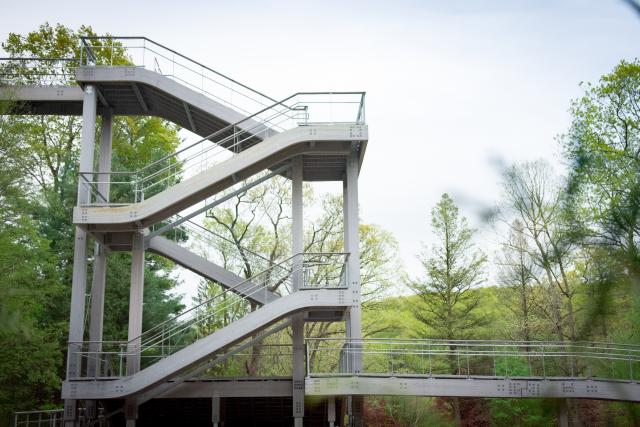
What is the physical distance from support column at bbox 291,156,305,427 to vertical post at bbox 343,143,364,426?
5.01 ft

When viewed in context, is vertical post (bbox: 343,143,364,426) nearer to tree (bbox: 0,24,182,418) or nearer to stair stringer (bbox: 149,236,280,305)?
stair stringer (bbox: 149,236,280,305)

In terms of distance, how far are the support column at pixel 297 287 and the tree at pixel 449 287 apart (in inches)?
641

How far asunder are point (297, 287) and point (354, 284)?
1.95m

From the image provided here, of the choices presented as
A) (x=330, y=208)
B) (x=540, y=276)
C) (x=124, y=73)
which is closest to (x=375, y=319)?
(x=330, y=208)

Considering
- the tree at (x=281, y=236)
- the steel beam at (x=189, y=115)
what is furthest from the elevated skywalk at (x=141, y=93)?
the tree at (x=281, y=236)

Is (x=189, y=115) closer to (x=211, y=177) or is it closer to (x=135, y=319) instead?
(x=211, y=177)

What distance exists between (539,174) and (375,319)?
40295mm

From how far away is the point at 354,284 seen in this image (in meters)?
21.2

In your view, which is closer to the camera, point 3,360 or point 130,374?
point 130,374

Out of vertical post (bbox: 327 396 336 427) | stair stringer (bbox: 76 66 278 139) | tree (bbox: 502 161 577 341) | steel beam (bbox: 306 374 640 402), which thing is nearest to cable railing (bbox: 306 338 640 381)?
steel beam (bbox: 306 374 640 402)

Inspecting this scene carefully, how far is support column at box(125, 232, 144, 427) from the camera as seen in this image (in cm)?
2183

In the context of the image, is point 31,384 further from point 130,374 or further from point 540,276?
point 540,276

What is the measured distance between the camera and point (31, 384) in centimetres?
2892

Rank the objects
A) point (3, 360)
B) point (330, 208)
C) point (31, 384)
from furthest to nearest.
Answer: point (330, 208) → point (31, 384) → point (3, 360)
